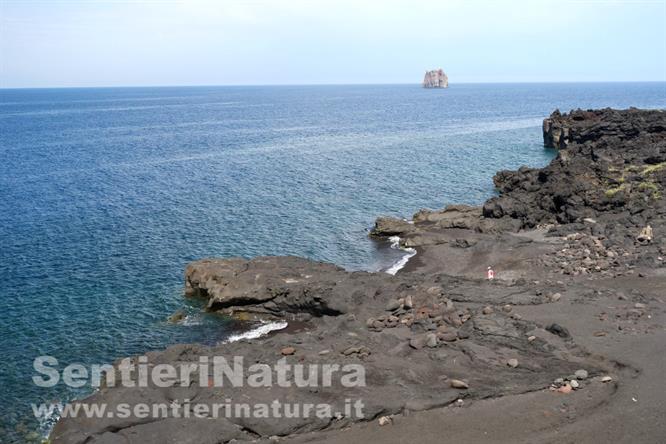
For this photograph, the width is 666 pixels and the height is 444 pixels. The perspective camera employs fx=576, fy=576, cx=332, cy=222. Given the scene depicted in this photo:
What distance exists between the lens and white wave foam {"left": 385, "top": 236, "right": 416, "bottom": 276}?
156 feet

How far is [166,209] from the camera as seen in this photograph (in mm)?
65438

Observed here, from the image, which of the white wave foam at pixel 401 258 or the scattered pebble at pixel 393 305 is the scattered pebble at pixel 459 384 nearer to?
the scattered pebble at pixel 393 305

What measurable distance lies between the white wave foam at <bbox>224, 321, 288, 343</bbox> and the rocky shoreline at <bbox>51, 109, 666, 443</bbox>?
29.0 inches

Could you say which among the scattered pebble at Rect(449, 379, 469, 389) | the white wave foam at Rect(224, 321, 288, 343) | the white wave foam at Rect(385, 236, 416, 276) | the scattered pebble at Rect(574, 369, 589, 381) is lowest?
the white wave foam at Rect(224, 321, 288, 343)

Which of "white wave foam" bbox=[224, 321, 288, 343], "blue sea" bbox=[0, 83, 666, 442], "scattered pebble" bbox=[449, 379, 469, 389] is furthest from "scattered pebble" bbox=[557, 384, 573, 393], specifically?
"blue sea" bbox=[0, 83, 666, 442]

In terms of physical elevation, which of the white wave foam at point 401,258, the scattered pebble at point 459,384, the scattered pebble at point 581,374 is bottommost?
the white wave foam at point 401,258

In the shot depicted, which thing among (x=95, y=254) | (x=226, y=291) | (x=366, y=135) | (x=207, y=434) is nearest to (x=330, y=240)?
(x=226, y=291)

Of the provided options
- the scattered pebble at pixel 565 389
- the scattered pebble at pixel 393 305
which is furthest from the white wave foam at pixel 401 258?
the scattered pebble at pixel 565 389

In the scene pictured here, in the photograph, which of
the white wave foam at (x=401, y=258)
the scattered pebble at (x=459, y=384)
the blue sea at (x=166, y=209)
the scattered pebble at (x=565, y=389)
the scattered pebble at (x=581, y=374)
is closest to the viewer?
the scattered pebble at (x=565, y=389)

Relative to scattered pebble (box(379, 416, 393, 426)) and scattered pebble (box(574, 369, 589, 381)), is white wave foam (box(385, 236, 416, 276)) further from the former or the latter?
scattered pebble (box(379, 416, 393, 426))

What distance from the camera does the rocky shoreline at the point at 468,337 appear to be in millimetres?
22562

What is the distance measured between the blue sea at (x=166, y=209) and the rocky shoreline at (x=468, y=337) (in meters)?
5.58

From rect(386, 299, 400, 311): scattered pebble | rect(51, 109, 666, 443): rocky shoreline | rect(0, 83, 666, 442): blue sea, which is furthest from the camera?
rect(0, 83, 666, 442): blue sea

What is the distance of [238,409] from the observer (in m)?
23.4
